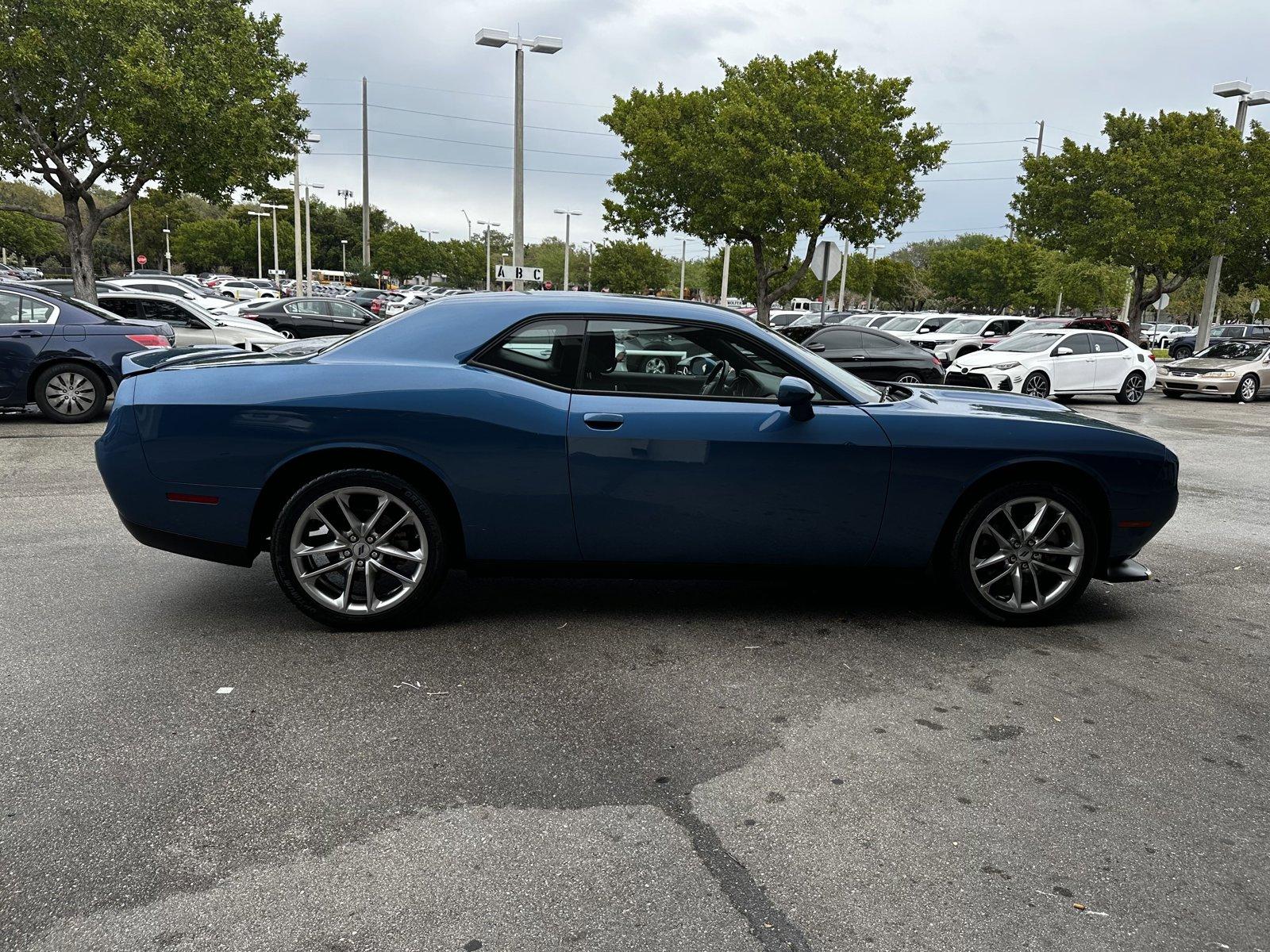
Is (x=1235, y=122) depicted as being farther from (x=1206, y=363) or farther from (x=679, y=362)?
(x=679, y=362)

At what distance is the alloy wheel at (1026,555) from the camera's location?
15.9 ft

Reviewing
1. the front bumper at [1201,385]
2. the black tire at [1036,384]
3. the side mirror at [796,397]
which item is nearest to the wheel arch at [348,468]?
the side mirror at [796,397]

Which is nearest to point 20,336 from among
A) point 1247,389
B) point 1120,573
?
point 1120,573

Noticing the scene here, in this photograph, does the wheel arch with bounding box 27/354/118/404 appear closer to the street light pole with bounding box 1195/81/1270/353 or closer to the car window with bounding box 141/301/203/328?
the car window with bounding box 141/301/203/328

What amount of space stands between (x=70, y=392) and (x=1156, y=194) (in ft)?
96.0

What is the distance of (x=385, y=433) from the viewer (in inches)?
175

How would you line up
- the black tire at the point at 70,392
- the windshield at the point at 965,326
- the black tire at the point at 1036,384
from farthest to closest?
the windshield at the point at 965,326 < the black tire at the point at 1036,384 < the black tire at the point at 70,392

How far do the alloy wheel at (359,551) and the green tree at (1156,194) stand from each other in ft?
96.9

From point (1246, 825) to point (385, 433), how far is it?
3.56 metres

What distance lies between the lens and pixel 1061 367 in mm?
18438

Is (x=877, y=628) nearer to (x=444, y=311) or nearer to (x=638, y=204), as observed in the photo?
(x=444, y=311)

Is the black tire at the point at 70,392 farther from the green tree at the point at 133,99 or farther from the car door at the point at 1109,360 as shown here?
the car door at the point at 1109,360

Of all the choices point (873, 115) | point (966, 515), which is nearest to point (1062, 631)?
point (966, 515)

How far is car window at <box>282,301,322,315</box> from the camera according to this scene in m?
24.3
